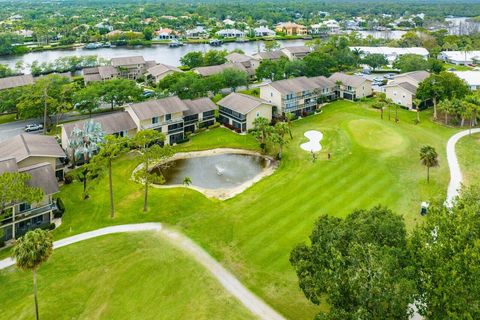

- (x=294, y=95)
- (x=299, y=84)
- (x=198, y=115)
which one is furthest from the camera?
(x=299, y=84)

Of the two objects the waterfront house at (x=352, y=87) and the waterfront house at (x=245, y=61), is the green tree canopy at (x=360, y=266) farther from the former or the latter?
the waterfront house at (x=245, y=61)

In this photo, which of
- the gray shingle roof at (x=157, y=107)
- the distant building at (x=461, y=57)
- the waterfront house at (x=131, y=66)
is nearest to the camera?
the gray shingle roof at (x=157, y=107)

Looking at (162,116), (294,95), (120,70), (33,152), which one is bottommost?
(33,152)

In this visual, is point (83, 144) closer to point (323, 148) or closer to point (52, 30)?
point (323, 148)

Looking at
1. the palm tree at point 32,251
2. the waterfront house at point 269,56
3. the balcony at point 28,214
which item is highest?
the waterfront house at point 269,56

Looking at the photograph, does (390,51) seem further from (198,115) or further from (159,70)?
(198,115)

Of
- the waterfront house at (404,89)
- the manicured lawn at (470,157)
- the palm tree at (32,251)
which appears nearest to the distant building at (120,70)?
the waterfront house at (404,89)

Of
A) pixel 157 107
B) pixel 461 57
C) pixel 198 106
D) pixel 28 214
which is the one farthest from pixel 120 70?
pixel 461 57

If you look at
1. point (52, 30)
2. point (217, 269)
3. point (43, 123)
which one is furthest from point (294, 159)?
point (52, 30)
